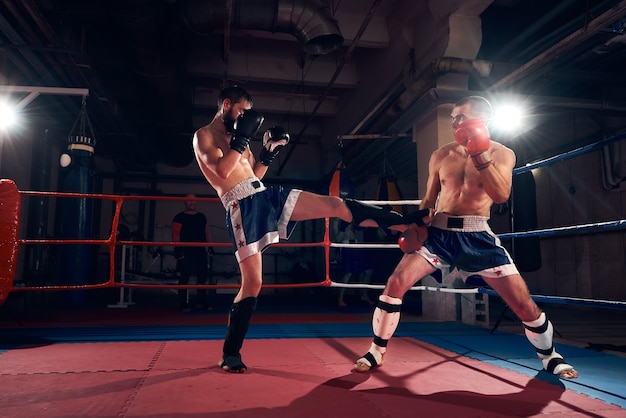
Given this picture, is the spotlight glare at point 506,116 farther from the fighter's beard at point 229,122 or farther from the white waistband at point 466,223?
the fighter's beard at point 229,122

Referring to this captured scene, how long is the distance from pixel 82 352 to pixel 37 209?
577 cm

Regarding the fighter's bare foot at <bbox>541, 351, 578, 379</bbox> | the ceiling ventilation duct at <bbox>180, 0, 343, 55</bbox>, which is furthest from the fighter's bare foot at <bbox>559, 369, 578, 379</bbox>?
the ceiling ventilation duct at <bbox>180, 0, 343, 55</bbox>

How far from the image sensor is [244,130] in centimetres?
222

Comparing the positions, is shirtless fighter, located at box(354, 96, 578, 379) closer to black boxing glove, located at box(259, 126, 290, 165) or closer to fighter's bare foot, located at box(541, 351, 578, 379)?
fighter's bare foot, located at box(541, 351, 578, 379)

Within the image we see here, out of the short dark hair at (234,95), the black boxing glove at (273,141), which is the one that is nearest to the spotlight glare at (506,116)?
the black boxing glove at (273,141)

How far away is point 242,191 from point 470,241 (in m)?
1.25

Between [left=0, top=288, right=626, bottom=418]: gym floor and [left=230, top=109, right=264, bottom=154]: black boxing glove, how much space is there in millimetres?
1139

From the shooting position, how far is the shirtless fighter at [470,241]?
2.26m

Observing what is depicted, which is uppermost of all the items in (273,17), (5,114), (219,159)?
(273,17)

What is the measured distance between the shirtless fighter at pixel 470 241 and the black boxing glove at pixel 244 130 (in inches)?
38.3

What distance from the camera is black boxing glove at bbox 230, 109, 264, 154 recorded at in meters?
2.20

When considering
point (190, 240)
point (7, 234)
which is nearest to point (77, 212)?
point (190, 240)

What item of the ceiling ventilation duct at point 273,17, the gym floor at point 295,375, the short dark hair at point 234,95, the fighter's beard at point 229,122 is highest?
the ceiling ventilation duct at point 273,17

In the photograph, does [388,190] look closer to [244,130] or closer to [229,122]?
[229,122]
